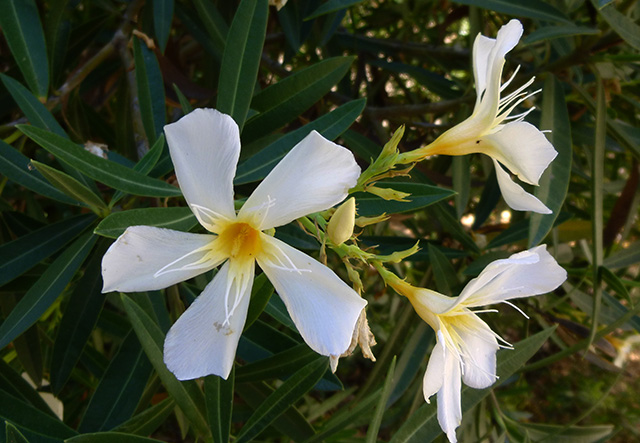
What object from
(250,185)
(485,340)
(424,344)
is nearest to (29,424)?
(250,185)

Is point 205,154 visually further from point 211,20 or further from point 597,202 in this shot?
point 597,202

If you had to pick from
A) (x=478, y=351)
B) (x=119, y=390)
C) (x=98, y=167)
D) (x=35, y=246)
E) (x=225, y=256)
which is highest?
(x=98, y=167)

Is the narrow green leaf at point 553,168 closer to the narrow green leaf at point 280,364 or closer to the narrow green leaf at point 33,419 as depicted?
the narrow green leaf at point 280,364

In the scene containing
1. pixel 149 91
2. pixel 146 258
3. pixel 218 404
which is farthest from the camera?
pixel 149 91

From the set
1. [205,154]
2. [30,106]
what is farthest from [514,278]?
[30,106]

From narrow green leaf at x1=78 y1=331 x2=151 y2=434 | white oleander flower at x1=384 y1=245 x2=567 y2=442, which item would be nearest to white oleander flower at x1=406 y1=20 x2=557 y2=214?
white oleander flower at x1=384 y1=245 x2=567 y2=442

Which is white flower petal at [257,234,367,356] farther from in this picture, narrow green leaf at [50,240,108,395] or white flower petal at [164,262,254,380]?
narrow green leaf at [50,240,108,395]
